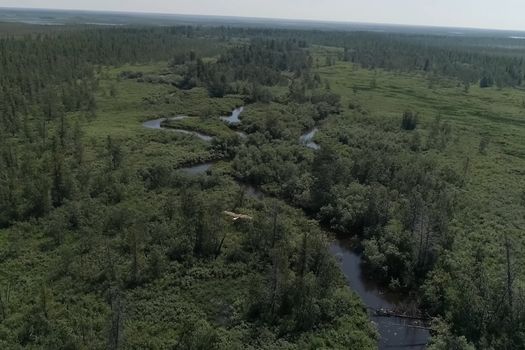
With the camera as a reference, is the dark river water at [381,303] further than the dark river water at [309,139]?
No

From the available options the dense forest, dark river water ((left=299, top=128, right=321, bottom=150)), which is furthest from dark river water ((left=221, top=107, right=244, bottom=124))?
dark river water ((left=299, top=128, right=321, bottom=150))

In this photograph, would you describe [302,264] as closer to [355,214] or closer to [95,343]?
[355,214]

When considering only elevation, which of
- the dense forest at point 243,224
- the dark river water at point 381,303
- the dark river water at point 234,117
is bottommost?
the dark river water at point 381,303

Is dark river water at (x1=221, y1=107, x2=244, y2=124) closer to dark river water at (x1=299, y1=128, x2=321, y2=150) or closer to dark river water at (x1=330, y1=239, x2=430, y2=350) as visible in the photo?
dark river water at (x1=299, y1=128, x2=321, y2=150)

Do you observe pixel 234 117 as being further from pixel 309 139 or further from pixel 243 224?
pixel 243 224

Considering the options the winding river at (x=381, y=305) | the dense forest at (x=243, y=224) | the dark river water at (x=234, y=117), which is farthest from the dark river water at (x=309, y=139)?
the winding river at (x=381, y=305)

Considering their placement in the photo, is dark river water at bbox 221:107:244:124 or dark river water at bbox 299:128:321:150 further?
dark river water at bbox 221:107:244:124

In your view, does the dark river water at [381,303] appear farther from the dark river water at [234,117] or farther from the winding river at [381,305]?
the dark river water at [234,117]

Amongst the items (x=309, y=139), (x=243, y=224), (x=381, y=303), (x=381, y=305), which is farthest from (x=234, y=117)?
(x=381, y=305)

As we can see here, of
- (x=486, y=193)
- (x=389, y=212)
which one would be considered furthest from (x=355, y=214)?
(x=486, y=193)
